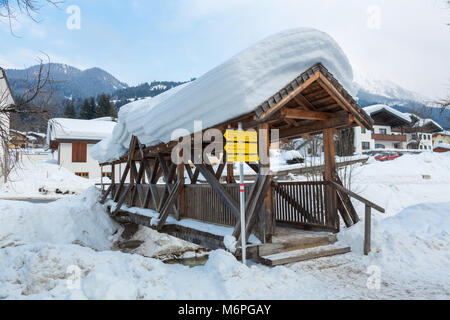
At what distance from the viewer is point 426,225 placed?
7621 mm

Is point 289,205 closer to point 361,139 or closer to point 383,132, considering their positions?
point 361,139

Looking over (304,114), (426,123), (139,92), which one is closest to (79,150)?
(304,114)

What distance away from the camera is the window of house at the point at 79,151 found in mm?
33156

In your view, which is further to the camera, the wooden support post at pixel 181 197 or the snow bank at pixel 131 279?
the wooden support post at pixel 181 197

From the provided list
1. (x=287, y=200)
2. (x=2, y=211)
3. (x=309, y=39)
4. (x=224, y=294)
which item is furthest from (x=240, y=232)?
(x=2, y=211)

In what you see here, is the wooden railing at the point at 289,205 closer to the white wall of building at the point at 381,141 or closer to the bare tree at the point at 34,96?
the bare tree at the point at 34,96

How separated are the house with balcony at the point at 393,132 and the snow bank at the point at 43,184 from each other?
120ft

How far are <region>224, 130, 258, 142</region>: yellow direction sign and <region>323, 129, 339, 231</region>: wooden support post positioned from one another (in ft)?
8.63

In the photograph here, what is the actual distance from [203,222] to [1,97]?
5016mm

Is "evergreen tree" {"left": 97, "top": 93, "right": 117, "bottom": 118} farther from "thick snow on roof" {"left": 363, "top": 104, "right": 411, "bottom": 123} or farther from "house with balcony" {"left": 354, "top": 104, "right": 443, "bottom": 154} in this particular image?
"thick snow on roof" {"left": 363, "top": 104, "right": 411, "bottom": 123}

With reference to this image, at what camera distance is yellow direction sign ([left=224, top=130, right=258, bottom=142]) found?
4993 millimetres

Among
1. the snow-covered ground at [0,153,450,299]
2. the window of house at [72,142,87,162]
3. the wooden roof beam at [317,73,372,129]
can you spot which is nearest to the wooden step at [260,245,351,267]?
the snow-covered ground at [0,153,450,299]

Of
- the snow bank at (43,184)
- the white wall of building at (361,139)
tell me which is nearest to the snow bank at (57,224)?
the snow bank at (43,184)

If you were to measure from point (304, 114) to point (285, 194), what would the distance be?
241 cm
